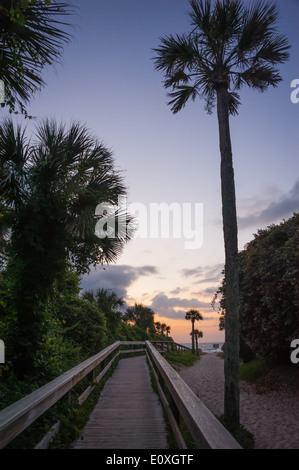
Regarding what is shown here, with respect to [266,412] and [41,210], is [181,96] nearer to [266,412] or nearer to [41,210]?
[41,210]

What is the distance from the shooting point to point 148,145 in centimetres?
1311

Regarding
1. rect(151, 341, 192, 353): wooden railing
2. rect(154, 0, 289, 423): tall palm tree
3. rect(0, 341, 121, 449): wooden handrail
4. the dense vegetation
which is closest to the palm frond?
rect(154, 0, 289, 423): tall palm tree

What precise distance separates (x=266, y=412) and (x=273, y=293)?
3836mm

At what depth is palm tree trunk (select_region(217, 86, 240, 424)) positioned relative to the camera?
7.12 m

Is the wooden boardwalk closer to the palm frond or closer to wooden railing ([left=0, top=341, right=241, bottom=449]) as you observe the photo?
wooden railing ([left=0, top=341, right=241, bottom=449])

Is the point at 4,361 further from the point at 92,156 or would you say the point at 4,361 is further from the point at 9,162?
the point at 92,156

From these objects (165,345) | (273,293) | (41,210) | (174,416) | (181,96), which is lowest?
(165,345)

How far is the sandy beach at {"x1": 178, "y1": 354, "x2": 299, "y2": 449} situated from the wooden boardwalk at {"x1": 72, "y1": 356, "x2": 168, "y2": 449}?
2182 millimetres

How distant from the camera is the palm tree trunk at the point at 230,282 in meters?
7.12

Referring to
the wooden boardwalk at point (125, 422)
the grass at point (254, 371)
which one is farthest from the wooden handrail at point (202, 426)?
the grass at point (254, 371)

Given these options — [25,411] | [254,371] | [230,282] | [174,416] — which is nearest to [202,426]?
[25,411]

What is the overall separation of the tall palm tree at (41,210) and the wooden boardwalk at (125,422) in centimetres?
184

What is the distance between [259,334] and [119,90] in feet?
32.1

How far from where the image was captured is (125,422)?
5348mm
